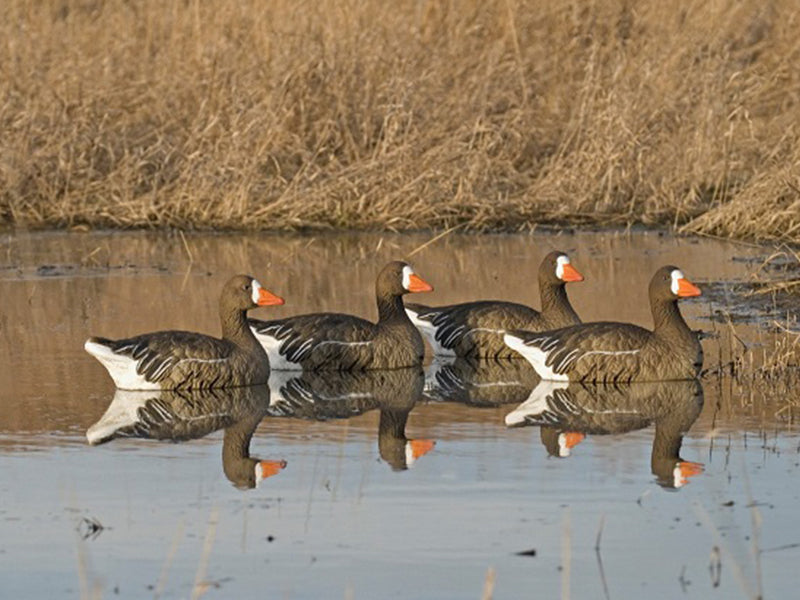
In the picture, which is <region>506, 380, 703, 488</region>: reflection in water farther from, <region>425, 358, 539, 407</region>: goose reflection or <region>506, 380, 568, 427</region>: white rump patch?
<region>425, 358, 539, 407</region>: goose reflection

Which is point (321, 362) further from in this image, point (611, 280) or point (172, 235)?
point (172, 235)

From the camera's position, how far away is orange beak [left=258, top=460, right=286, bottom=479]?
10.4 meters

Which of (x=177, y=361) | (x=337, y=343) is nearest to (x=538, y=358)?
(x=337, y=343)

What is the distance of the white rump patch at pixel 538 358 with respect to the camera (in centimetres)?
1341

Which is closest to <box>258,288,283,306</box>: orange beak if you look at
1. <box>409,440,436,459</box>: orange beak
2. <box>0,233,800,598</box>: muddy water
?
<box>0,233,800,598</box>: muddy water

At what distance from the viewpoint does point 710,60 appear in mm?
23125

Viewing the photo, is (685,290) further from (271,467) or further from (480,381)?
(271,467)

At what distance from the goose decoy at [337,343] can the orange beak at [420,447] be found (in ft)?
9.10

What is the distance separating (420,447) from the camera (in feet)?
36.6

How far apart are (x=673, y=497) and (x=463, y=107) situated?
1369 centimetres

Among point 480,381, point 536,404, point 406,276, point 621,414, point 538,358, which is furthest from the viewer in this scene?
point 406,276

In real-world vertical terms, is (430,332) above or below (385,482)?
below

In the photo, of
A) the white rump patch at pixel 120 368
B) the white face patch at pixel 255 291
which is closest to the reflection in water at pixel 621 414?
the white face patch at pixel 255 291

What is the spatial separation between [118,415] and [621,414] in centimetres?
308
